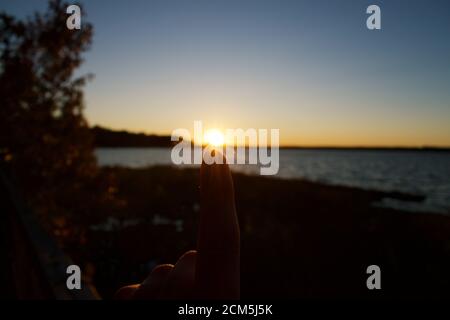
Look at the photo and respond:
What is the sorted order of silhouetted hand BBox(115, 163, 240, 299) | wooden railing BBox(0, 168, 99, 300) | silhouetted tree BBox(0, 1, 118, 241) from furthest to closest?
silhouetted tree BBox(0, 1, 118, 241) < wooden railing BBox(0, 168, 99, 300) < silhouetted hand BBox(115, 163, 240, 299)

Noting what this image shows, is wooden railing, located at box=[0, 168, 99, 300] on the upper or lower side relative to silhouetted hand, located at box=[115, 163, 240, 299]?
lower

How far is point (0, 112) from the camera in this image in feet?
49.8

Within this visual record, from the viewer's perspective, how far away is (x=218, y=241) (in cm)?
79

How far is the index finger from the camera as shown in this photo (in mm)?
770

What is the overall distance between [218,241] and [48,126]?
17.9 m

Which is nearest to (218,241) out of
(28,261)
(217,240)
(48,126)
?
(217,240)

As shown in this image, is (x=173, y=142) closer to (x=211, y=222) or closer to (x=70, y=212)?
(x=211, y=222)

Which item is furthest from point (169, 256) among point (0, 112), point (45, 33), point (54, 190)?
point (45, 33)

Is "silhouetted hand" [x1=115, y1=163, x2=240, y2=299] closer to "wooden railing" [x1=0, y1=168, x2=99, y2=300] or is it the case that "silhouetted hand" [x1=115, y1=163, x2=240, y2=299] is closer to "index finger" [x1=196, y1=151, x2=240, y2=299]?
"index finger" [x1=196, y1=151, x2=240, y2=299]

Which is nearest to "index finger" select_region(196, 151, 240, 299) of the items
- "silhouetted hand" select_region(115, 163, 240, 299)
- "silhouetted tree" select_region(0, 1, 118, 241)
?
"silhouetted hand" select_region(115, 163, 240, 299)

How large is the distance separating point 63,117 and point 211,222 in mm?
17858

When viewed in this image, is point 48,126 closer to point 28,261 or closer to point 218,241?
point 28,261

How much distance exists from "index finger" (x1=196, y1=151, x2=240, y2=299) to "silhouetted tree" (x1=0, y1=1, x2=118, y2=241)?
643 inches
